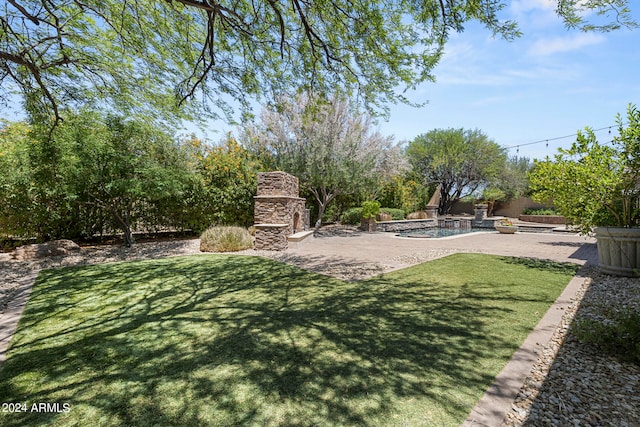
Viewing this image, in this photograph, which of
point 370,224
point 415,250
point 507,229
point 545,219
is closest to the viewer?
point 415,250

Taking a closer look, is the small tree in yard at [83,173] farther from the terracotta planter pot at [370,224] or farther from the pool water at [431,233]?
the pool water at [431,233]

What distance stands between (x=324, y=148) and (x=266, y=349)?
11.6 m

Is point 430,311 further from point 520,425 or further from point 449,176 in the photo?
point 449,176

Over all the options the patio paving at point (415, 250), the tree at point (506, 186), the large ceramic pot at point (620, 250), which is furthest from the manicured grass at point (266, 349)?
the tree at point (506, 186)

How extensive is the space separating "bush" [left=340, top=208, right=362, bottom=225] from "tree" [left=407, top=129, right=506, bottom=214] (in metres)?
13.6

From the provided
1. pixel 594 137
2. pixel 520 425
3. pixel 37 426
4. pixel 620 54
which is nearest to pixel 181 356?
pixel 37 426

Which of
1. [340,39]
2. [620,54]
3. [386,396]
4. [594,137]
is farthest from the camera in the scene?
[594,137]

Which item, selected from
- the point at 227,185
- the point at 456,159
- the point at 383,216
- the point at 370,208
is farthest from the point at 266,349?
the point at 456,159

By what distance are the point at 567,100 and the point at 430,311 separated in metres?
9.11

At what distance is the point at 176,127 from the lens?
8.66 meters

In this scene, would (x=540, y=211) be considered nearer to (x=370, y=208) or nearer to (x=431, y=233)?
(x=431, y=233)

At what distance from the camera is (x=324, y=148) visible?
13.6m

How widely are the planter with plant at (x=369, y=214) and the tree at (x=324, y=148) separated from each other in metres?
1.14

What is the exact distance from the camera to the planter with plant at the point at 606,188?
235 inches
